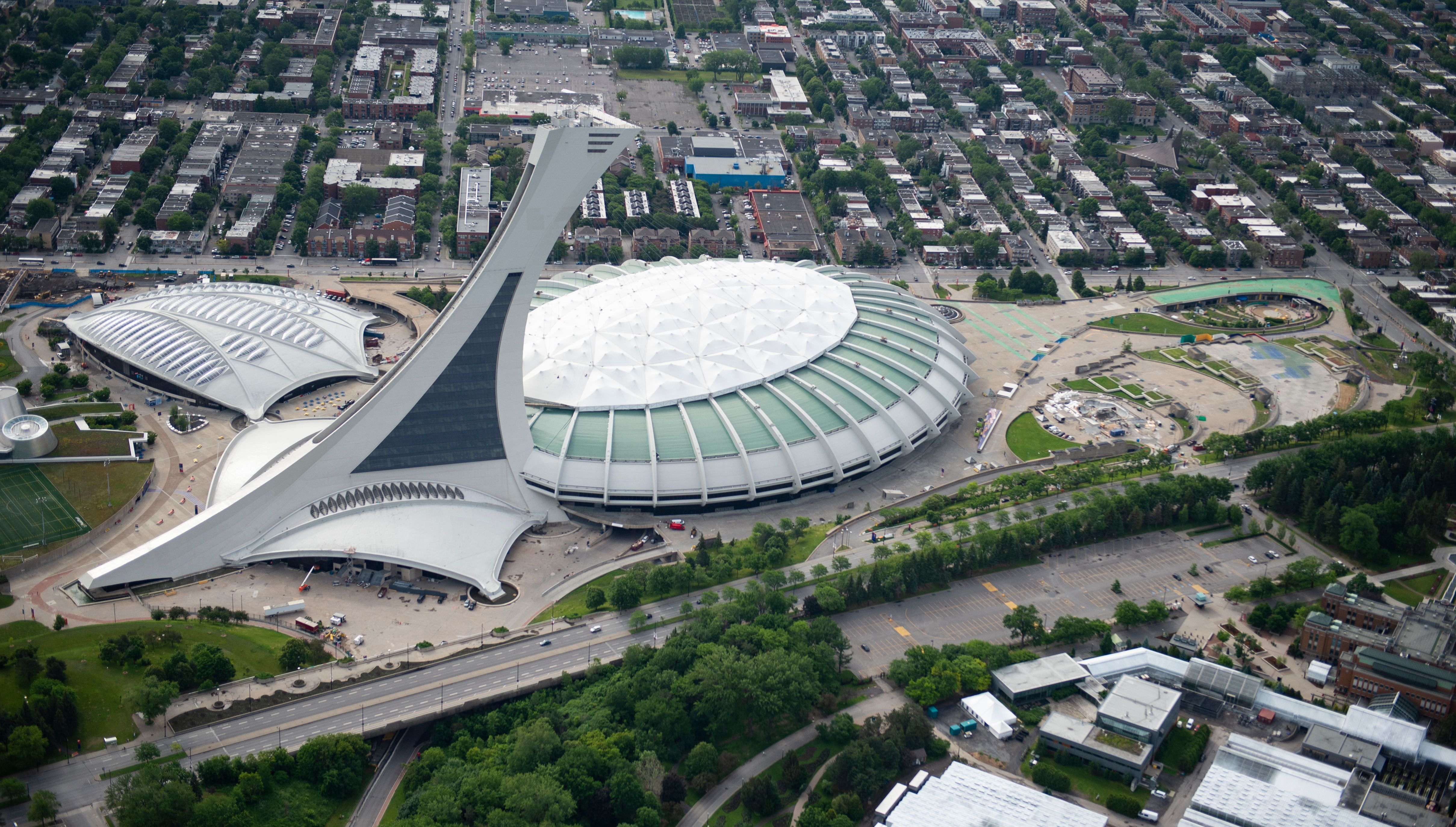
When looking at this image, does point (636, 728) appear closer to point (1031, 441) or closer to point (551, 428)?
point (551, 428)

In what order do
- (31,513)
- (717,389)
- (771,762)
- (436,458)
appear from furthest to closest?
(717,389) → (436,458) → (31,513) → (771,762)

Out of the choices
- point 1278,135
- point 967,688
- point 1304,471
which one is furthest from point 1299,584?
point 1278,135

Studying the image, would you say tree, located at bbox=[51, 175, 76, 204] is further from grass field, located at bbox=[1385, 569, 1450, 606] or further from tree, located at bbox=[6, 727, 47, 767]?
grass field, located at bbox=[1385, 569, 1450, 606]

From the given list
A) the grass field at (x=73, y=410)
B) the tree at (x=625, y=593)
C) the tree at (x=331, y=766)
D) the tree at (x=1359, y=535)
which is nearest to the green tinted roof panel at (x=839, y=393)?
the tree at (x=625, y=593)

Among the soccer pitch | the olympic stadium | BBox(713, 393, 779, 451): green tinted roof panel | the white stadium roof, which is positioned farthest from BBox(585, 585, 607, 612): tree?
the soccer pitch

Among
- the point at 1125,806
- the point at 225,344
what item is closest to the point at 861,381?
the point at 1125,806
